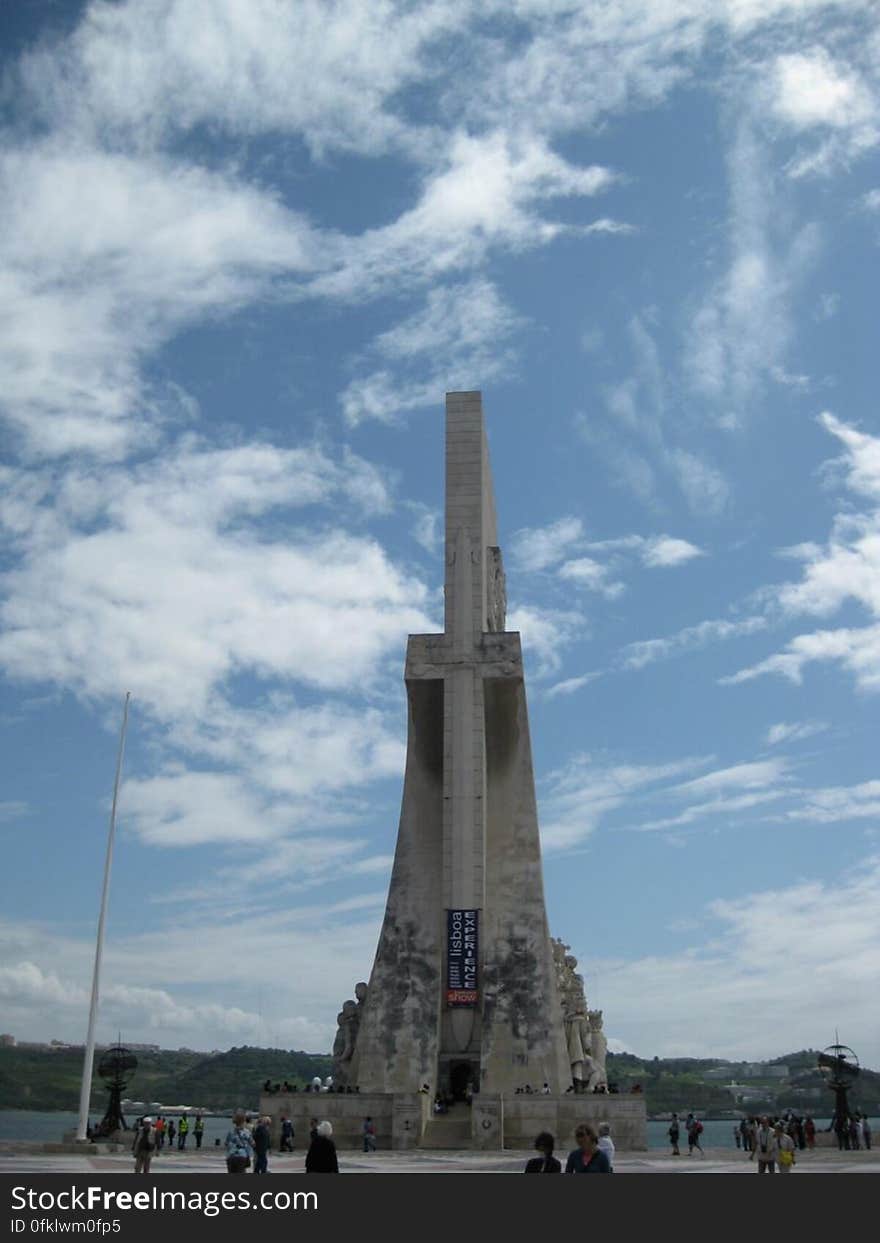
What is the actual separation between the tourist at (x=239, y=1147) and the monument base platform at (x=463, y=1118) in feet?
41.2

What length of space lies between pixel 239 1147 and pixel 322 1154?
275cm

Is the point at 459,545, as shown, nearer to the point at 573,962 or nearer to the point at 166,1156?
the point at 573,962

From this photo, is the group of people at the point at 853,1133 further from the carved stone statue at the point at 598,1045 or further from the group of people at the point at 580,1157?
the group of people at the point at 580,1157

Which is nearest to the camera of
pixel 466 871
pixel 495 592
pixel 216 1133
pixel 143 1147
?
pixel 143 1147

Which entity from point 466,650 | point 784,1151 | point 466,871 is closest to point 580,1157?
point 784,1151

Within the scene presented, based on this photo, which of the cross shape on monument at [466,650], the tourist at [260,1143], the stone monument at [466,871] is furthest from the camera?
the cross shape on monument at [466,650]

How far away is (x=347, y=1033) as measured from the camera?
1128 inches

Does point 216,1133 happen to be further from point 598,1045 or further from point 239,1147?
point 239,1147

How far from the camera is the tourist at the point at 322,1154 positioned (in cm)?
831

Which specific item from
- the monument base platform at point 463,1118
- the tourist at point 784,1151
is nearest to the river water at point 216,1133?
the monument base platform at point 463,1118

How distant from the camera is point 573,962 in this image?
100ft

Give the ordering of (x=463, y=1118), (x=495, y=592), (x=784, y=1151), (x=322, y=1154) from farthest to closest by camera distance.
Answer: (x=495, y=592) < (x=463, y=1118) < (x=784, y=1151) < (x=322, y=1154)

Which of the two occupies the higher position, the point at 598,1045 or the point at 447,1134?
the point at 598,1045

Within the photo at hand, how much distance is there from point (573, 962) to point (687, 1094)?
69.5 metres
